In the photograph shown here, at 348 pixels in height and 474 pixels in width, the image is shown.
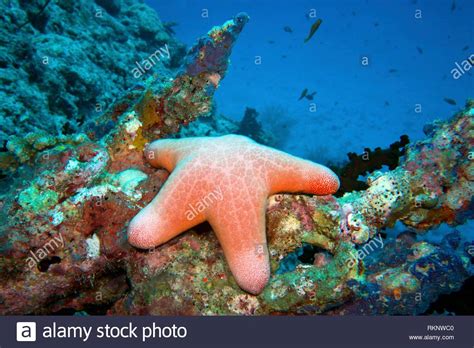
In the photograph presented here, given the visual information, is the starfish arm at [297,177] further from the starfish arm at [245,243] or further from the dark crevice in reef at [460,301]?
the dark crevice in reef at [460,301]

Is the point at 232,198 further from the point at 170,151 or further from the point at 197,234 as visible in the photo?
the point at 170,151

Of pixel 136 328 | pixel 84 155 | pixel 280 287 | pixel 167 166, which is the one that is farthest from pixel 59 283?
pixel 280 287

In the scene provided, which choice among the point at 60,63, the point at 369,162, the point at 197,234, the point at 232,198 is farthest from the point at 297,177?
the point at 60,63

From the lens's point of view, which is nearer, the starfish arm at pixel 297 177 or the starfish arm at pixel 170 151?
the starfish arm at pixel 297 177

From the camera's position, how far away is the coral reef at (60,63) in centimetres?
709

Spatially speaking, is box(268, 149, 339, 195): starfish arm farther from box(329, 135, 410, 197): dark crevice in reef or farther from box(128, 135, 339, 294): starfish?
box(329, 135, 410, 197): dark crevice in reef

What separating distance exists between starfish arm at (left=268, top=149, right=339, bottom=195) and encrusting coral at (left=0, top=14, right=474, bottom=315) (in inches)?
13.1

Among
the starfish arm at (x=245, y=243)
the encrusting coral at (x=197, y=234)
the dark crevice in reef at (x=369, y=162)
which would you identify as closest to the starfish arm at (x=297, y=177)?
the encrusting coral at (x=197, y=234)

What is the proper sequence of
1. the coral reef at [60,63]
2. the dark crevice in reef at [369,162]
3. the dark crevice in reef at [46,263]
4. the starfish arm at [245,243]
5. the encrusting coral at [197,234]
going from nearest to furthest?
the starfish arm at [245,243] < the encrusting coral at [197,234] < the dark crevice in reef at [46,263] < the dark crevice in reef at [369,162] < the coral reef at [60,63]

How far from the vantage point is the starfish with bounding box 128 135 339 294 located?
292 centimetres

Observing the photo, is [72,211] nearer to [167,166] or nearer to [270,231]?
[167,166]

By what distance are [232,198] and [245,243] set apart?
47 cm

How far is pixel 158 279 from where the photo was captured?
123 inches

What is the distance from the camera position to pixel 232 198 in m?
3.01
